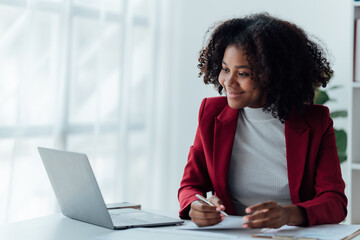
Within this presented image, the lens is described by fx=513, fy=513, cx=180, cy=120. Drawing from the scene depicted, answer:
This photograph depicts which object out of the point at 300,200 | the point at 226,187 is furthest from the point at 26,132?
the point at 300,200

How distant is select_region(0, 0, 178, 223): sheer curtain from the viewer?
2520mm

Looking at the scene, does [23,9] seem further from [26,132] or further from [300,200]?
[300,200]

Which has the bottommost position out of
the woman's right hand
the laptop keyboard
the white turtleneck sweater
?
the laptop keyboard

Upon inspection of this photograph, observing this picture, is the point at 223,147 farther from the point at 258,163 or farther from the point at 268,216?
the point at 268,216

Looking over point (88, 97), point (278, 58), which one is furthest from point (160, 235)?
point (88, 97)

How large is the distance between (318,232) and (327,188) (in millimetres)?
275

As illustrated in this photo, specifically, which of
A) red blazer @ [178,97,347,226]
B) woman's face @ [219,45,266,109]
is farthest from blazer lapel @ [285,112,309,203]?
woman's face @ [219,45,266,109]

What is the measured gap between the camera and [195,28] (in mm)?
3857

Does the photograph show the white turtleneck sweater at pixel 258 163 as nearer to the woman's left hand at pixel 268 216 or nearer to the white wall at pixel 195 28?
the woman's left hand at pixel 268 216

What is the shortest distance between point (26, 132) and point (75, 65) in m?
0.49

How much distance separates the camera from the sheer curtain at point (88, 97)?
252 centimetres

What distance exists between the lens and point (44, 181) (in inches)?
105

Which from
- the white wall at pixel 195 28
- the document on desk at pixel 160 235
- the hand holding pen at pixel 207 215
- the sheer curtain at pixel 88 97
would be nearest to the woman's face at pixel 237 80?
the hand holding pen at pixel 207 215

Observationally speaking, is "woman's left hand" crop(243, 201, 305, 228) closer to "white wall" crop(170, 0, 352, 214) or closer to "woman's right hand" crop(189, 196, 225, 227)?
"woman's right hand" crop(189, 196, 225, 227)
